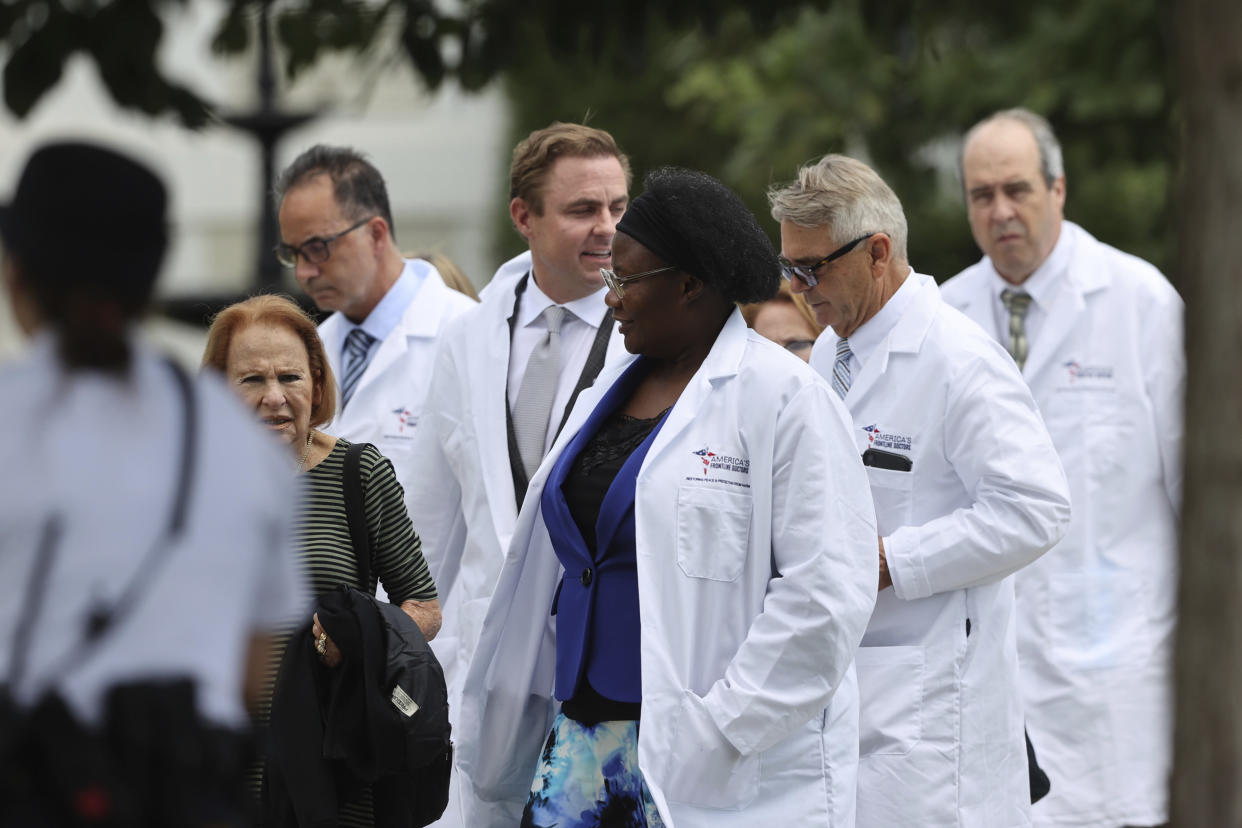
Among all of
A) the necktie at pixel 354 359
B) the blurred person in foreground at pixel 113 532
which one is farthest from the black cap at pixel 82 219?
the necktie at pixel 354 359

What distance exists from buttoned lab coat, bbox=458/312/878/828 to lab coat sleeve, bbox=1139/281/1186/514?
283 centimetres

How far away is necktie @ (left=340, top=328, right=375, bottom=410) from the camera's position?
23.0 feet

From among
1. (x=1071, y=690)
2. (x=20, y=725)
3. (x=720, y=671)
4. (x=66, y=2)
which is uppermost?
(x=66, y=2)

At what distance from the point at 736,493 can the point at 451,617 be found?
2.08m

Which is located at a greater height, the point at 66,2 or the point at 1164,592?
the point at 66,2

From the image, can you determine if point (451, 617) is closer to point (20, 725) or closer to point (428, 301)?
point (428, 301)

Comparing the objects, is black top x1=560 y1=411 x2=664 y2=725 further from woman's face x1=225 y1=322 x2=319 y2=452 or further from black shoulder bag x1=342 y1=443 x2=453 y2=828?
woman's face x1=225 y1=322 x2=319 y2=452

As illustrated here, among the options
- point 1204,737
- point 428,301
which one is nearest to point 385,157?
point 428,301

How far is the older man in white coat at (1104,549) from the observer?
689 cm

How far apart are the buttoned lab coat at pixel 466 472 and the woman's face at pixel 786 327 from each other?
1112 mm

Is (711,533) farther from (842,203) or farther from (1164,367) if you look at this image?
(1164,367)

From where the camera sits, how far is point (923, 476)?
5.27 m

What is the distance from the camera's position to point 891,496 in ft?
17.3

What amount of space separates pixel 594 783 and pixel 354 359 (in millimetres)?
2971
